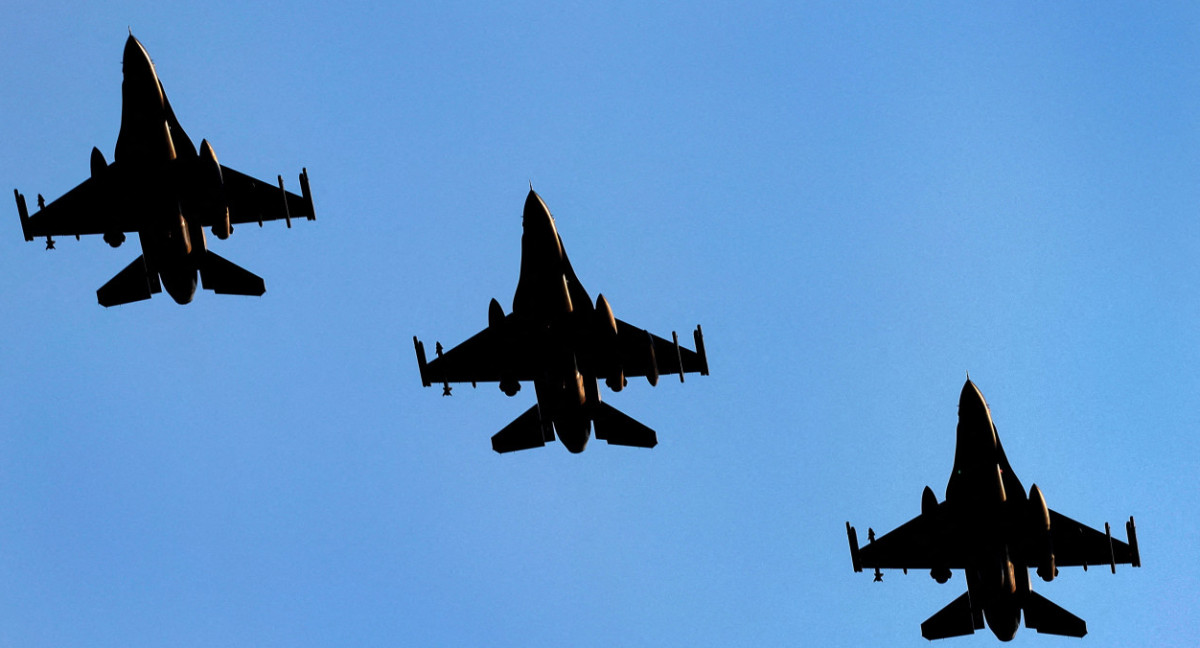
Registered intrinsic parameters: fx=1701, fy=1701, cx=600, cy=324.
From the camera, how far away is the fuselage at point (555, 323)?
1903 inches

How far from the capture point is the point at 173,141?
50.4 m

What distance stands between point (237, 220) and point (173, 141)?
368 cm

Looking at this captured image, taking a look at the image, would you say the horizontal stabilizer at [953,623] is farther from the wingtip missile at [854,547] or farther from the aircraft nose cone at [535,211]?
the aircraft nose cone at [535,211]

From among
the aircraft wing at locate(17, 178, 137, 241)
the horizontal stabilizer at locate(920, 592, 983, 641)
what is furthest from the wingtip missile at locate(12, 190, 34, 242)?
the horizontal stabilizer at locate(920, 592, 983, 641)

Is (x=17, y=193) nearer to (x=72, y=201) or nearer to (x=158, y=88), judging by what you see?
(x=72, y=201)

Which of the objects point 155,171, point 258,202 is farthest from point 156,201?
point 258,202

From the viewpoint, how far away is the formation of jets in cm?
4891

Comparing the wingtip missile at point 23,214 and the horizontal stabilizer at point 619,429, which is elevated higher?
the wingtip missile at point 23,214

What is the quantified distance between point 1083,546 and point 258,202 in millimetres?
27686

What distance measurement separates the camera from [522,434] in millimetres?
52312

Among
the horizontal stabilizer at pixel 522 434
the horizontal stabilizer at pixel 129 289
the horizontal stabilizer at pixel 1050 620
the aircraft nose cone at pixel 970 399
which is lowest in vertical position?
the horizontal stabilizer at pixel 1050 620

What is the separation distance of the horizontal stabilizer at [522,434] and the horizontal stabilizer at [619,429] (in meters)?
1.77

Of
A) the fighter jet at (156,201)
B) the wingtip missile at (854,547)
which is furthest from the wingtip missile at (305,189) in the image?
the wingtip missile at (854,547)

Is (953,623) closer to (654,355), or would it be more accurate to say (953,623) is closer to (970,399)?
(970,399)
